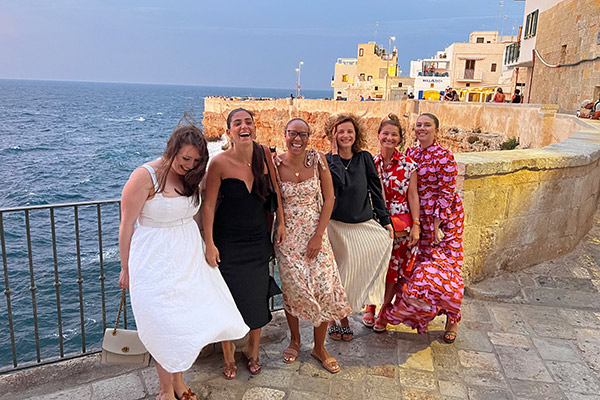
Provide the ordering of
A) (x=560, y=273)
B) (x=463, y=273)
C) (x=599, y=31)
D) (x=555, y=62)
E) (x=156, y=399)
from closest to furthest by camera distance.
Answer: (x=156, y=399)
(x=463, y=273)
(x=560, y=273)
(x=599, y=31)
(x=555, y=62)

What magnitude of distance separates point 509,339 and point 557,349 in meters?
0.33

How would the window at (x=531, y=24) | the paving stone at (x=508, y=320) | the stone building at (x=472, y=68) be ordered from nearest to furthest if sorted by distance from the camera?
the paving stone at (x=508, y=320), the window at (x=531, y=24), the stone building at (x=472, y=68)

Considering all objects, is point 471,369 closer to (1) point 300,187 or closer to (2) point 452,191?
(2) point 452,191

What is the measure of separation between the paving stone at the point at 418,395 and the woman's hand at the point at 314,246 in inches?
40.8

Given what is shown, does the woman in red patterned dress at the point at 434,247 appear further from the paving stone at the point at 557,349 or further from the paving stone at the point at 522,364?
the paving stone at the point at 557,349

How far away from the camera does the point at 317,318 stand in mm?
3195

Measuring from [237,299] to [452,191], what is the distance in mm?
1774

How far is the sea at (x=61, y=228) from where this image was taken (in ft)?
32.0

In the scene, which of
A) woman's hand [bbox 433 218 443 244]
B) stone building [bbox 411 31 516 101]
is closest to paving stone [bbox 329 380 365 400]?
woman's hand [bbox 433 218 443 244]

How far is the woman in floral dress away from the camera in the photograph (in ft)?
10.1

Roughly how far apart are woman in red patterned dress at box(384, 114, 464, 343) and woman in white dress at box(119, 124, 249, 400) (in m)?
1.41

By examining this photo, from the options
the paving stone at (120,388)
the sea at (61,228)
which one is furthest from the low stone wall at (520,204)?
the paving stone at (120,388)

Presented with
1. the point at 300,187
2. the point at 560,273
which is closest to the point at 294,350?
the point at 300,187

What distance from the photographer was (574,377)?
123 inches
